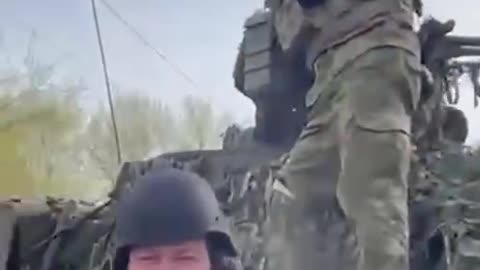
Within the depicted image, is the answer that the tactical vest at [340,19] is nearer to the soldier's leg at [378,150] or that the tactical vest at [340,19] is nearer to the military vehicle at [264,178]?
the soldier's leg at [378,150]

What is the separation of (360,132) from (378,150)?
7 cm

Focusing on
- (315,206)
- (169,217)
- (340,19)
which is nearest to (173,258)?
(169,217)

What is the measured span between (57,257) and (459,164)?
5.46 ft

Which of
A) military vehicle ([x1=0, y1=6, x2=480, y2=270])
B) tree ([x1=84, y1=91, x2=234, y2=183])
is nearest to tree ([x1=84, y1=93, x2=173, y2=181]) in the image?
tree ([x1=84, y1=91, x2=234, y2=183])

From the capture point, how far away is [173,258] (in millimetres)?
2566

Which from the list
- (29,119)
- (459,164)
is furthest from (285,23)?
(29,119)

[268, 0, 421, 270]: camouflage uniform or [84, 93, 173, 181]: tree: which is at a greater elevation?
[268, 0, 421, 270]: camouflage uniform

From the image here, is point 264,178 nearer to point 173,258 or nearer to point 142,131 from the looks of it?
point 173,258

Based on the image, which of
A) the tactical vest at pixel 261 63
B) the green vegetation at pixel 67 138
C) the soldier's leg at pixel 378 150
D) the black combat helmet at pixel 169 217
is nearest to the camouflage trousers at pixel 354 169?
the soldier's leg at pixel 378 150

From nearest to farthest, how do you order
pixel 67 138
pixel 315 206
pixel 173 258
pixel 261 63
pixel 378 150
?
pixel 173 258 → pixel 378 150 → pixel 315 206 → pixel 261 63 → pixel 67 138

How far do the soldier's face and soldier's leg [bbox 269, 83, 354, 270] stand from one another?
631 millimetres

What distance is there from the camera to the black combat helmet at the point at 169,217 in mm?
2602

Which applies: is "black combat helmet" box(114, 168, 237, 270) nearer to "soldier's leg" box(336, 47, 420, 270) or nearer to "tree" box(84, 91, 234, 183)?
"soldier's leg" box(336, 47, 420, 270)

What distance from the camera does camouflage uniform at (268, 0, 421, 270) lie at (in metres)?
2.93
